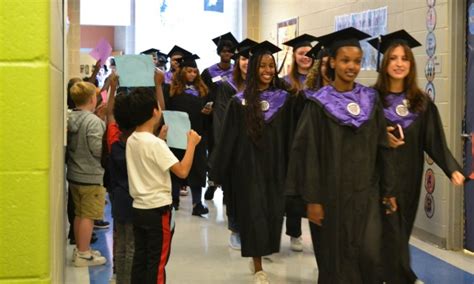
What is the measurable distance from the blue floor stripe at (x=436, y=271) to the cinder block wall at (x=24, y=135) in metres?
3.76

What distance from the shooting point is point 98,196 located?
4676 mm

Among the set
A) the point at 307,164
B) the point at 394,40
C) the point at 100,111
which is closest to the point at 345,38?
the point at 394,40

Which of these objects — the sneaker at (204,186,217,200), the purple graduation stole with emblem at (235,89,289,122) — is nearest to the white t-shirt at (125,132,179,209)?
the purple graduation stole with emblem at (235,89,289,122)

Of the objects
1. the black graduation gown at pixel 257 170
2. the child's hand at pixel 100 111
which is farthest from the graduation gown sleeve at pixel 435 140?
the child's hand at pixel 100 111

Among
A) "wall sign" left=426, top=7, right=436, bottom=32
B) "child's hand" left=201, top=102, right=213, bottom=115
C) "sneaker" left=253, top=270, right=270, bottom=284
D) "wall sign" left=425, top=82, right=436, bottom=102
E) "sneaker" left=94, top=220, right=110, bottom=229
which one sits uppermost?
"wall sign" left=426, top=7, right=436, bottom=32

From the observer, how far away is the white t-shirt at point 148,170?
3.11 metres

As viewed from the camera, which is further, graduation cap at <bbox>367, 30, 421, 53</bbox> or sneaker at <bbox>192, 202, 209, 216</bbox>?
sneaker at <bbox>192, 202, 209, 216</bbox>

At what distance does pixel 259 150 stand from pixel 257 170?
0.14m

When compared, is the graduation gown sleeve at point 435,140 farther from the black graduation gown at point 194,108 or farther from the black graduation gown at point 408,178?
the black graduation gown at point 194,108

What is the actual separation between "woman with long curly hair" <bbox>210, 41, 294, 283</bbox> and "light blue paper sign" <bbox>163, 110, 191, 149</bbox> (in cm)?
128

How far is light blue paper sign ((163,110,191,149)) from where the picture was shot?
127 inches

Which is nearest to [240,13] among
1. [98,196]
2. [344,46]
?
[98,196]

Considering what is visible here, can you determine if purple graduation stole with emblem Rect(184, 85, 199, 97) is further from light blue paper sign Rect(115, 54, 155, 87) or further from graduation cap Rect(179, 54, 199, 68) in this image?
light blue paper sign Rect(115, 54, 155, 87)

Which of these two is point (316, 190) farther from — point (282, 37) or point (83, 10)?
point (83, 10)
